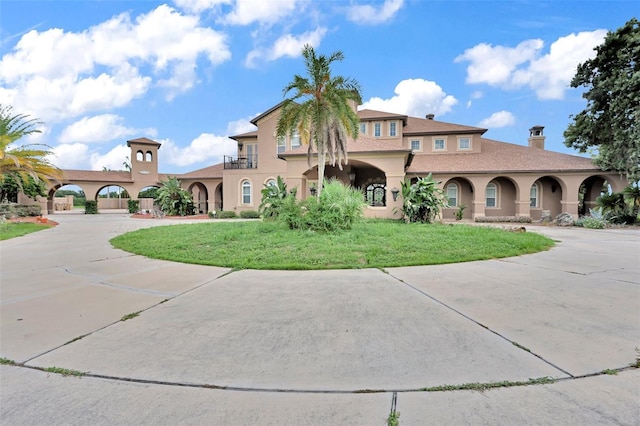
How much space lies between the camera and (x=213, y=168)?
107 feet

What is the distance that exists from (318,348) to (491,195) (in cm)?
2500

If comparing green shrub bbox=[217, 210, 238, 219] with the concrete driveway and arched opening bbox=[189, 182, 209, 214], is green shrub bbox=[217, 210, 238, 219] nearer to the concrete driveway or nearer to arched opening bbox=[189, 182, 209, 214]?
arched opening bbox=[189, 182, 209, 214]

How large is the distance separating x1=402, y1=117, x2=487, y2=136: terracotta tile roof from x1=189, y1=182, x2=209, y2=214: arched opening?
21.1 meters

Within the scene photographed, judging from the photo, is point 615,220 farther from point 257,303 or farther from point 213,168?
point 213,168

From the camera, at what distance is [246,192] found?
1031 inches

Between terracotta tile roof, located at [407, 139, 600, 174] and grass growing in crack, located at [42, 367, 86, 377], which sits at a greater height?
terracotta tile roof, located at [407, 139, 600, 174]

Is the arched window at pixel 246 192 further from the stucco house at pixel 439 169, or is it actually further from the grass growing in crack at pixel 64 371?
the grass growing in crack at pixel 64 371

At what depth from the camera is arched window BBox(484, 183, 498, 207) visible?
2403cm

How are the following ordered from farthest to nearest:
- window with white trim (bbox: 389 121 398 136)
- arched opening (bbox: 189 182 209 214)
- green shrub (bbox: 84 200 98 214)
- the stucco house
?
1. green shrub (bbox: 84 200 98 214)
2. arched opening (bbox: 189 182 209 214)
3. window with white trim (bbox: 389 121 398 136)
4. the stucco house

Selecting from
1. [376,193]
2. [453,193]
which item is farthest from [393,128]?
[453,193]

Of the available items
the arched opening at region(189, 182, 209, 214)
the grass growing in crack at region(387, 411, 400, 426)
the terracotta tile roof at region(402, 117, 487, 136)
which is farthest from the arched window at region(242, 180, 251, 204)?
the grass growing in crack at region(387, 411, 400, 426)

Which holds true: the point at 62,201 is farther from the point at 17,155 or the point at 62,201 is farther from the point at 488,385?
the point at 488,385

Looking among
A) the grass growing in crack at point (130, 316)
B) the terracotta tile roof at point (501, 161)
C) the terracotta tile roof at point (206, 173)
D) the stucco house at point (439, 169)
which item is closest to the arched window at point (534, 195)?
the stucco house at point (439, 169)

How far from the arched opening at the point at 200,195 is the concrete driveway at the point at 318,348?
2779 centimetres
